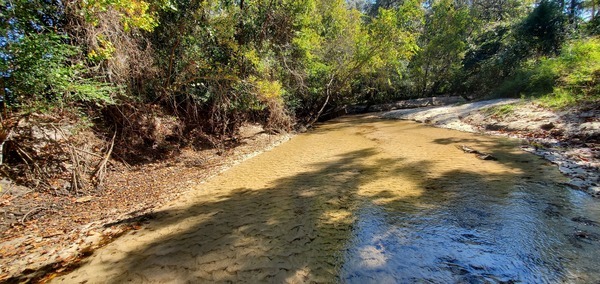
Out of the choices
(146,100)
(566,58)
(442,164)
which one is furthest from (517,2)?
(146,100)

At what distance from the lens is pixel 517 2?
2189 centimetres

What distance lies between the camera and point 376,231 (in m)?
3.70

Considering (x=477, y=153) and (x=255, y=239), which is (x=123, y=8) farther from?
(x=477, y=153)

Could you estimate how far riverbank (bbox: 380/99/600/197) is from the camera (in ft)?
16.9

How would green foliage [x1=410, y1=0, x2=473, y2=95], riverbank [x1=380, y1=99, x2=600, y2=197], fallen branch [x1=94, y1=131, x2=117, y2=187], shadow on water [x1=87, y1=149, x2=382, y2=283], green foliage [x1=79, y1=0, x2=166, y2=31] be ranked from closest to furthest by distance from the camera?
shadow on water [x1=87, y1=149, x2=382, y2=283]
green foliage [x1=79, y1=0, x2=166, y2=31]
riverbank [x1=380, y1=99, x2=600, y2=197]
fallen branch [x1=94, y1=131, x2=117, y2=187]
green foliage [x1=410, y1=0, x2=473, y2=95]

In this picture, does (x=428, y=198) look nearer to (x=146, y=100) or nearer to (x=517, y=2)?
(x=146, y=100)

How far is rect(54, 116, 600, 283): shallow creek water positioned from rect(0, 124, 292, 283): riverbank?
14.0 inches

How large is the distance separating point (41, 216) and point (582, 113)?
44.8 feet

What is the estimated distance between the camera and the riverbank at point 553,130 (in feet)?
16.9

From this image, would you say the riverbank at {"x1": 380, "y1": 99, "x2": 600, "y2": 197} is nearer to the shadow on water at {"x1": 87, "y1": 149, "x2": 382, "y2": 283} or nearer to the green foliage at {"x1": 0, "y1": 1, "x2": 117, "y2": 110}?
the shadow on water at {"x1": 87, "y1": 149, "x2": 382, "y2": 283}

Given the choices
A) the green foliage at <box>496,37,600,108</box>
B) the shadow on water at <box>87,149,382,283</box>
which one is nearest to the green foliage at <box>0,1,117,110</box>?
the shadow on water at <box>87,149,382,283</box>

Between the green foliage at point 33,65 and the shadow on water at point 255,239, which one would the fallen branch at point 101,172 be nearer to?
the green foliage at point 33,65

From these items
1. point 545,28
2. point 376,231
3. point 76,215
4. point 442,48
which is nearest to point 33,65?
point 76,215

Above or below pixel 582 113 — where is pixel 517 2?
above
